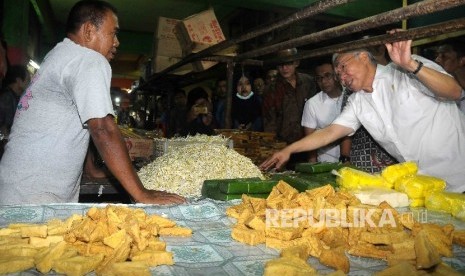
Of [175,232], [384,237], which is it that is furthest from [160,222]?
[384,237]

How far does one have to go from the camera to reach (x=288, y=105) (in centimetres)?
588

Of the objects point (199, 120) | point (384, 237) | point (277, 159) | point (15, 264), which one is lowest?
point (15, 264)

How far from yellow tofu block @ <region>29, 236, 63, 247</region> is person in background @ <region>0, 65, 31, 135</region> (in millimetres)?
4328

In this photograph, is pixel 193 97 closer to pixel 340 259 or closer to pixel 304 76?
pixel 304 76

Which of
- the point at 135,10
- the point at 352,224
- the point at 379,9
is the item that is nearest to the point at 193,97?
the point at 135,10

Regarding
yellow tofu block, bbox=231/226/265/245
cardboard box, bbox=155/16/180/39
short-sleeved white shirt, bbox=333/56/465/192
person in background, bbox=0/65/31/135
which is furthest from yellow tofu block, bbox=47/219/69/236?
cardboard box, bbox=155/16/180/39

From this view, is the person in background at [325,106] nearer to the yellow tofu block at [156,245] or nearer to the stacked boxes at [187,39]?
the stacked boxes at [187,39]

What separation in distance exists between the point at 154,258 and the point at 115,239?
0.63 feet

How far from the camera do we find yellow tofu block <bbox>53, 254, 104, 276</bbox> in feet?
4.17

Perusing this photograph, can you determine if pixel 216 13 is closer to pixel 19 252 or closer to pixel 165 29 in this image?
pixel 165 29

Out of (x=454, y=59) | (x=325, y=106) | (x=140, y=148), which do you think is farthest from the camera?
(x=325, y=106)

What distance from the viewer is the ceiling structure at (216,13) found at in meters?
6.91

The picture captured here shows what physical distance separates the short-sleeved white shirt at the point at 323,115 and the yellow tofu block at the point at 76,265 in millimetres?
4048

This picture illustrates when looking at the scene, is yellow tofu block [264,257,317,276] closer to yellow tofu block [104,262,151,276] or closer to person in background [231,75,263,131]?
yellow tofu block [104,262,151,276]
